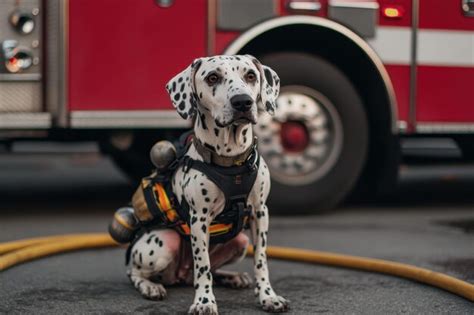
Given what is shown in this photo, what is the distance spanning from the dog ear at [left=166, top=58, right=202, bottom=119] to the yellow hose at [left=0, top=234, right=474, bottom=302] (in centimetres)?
141

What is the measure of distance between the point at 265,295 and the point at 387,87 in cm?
290

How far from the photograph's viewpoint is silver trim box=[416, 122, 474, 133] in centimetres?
636

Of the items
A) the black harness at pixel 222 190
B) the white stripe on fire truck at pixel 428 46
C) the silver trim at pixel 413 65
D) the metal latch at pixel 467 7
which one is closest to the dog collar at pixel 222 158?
the black harness at pixel 222 190

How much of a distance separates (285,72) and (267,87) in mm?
2573

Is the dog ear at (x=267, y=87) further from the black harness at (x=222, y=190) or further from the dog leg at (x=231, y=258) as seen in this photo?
the dog leg at (x=231, y=258)

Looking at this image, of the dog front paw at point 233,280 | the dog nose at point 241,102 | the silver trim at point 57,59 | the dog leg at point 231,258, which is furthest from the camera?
the silver trim at point 57,59

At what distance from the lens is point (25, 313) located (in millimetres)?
3695

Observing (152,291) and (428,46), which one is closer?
(152,291)

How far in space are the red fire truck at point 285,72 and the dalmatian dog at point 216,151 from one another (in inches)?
82.2

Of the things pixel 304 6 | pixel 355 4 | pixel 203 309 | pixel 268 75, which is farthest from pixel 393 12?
pixel 203 309

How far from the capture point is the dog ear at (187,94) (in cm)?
359

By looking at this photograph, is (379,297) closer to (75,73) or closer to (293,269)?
(293,269)

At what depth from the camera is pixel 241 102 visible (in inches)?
132

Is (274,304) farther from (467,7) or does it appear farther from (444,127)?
(467,7)
